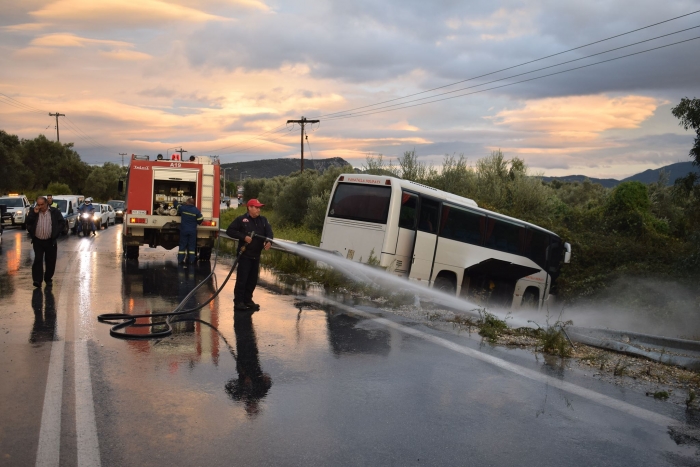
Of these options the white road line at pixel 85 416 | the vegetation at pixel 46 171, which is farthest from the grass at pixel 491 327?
the vegetation at pixel 46 171

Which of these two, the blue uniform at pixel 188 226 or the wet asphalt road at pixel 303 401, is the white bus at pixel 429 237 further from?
the wet asphalt road at pixel 303 401

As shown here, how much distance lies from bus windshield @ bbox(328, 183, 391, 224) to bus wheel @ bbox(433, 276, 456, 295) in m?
2.16

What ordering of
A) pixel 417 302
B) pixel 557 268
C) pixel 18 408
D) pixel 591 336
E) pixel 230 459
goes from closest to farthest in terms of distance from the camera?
1. pixel 230 459
2. pixel 18 408
3. pixel 591 336
4. pixel 417 302
5. pixel 557 268

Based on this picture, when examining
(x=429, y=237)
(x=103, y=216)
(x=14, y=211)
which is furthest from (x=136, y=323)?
(x=103, y=216)

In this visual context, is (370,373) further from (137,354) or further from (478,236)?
(478,236)

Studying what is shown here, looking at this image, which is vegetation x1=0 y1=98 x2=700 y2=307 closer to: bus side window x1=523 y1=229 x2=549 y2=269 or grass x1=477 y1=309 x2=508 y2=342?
bus side window x1=523 y1=229 x2=549 y2=269

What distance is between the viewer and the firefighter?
696 inches

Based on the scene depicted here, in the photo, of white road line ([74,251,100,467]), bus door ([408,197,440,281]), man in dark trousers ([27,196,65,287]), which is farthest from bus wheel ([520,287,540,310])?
white road line ([74,251,100,467])

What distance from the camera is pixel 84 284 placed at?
43.0 feet

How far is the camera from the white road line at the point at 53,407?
14.4 ft

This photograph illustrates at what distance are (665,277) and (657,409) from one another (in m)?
8.95

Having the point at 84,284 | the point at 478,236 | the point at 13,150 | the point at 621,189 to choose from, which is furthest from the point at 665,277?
the point at 13,150

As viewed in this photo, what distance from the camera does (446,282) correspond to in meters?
15.2

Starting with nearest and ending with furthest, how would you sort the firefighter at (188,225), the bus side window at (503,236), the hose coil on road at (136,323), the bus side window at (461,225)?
the hose coil on road at (136,323) < the bus side window at (461,225) < the bus side window at (503,236) < the firefighter at (188,225)
